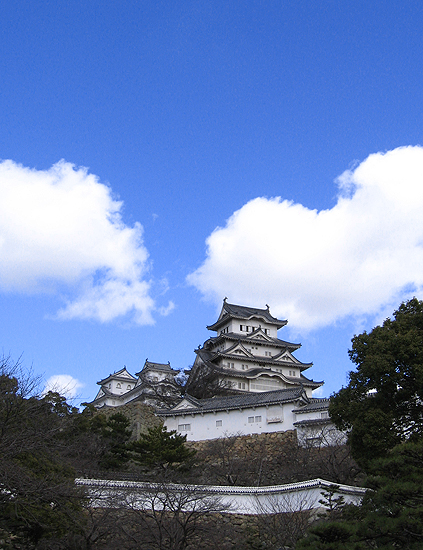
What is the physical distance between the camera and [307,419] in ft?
89.7

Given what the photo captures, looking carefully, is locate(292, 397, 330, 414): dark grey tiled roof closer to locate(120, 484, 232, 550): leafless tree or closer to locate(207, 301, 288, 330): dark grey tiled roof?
locate(120, 484, 232, 550): leafless tree

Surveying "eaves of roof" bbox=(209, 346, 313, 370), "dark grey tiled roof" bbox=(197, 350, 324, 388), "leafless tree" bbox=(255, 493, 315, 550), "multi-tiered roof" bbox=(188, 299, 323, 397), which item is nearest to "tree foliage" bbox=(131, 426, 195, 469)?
"leafless tree" bbox=(255, 493, 315, 550)

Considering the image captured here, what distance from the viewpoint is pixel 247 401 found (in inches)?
1168

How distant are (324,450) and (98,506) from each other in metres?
12.0

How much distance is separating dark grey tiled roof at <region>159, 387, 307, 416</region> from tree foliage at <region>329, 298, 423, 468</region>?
41.2 feet

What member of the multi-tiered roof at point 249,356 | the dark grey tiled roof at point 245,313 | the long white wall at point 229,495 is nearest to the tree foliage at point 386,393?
the long white wall at point 229,495

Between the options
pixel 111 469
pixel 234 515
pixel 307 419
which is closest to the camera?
pixel 234 515

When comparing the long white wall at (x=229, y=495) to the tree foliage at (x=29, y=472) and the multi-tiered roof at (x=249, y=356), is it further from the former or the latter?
the multi-tiered roof at (x=249, y=356)

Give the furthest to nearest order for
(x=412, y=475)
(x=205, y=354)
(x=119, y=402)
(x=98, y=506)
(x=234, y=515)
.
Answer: (x=119, y=402), (x=205, y=354), (x=234, y=515), (x=98, y=506), (x=412, y=475)

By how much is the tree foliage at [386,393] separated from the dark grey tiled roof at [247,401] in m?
12.5

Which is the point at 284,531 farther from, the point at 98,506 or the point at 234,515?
the point at 98,506

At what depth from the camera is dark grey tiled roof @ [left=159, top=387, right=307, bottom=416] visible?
28480 mm

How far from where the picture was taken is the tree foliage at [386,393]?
14.6 metres

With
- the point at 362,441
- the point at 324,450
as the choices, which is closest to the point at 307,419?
the point at 324,450
